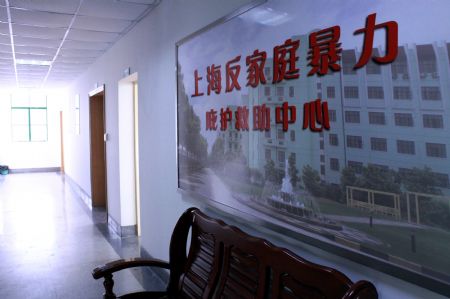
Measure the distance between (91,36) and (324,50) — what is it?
3.99m

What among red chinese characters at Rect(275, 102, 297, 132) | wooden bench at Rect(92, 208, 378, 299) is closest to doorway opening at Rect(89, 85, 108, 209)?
wooden bench at Rect(92, 208, 378, 299)

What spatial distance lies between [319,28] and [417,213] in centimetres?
84

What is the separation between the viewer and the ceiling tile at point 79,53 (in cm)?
573

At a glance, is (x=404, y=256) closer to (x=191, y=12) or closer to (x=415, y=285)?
(x=415, y=285)

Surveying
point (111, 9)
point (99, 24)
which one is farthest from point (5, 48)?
point (111, 9)

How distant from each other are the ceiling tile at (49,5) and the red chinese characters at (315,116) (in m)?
2.72

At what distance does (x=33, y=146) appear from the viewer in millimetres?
13328

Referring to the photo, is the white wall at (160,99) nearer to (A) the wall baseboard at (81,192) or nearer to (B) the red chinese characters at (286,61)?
(B) the red chinese characters at (286,61)

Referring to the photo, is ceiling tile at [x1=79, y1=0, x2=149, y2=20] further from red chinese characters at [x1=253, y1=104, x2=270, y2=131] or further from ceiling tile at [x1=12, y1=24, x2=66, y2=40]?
red chinese characters at [x1=253, y1=104, x2=270, y2=131]

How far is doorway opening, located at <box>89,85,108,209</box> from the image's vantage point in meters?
7.24

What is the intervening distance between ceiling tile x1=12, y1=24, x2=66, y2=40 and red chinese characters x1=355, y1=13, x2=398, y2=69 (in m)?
3.96

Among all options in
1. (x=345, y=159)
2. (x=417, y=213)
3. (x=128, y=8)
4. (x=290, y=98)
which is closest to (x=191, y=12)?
(x=128, y=8)

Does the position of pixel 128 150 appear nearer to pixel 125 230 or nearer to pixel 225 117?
pixel 125 230

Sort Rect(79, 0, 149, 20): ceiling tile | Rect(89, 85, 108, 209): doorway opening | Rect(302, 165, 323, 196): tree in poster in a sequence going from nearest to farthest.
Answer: Rect(302, 165, 323, 196): tree in poster
Rect(79, 0, 149, 20): ceiling tile
Rect(89, 85, 108, 209): doorway opening
